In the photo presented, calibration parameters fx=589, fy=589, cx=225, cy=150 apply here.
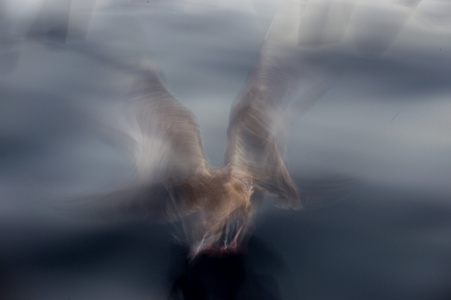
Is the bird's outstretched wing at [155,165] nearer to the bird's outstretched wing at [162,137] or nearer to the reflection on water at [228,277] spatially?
the bird's outstretched wing at [162,137]

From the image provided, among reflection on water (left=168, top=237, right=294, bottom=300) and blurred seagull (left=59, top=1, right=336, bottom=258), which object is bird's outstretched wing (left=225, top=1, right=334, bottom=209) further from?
reflection on water (left=168, top=237, right=294, bottom=300)

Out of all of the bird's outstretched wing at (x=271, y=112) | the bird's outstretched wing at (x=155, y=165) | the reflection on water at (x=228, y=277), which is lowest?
the reflection on water at (x=228, y=277)

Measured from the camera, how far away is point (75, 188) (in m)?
1.33

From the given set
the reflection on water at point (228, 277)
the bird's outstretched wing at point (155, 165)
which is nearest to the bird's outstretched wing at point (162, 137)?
the bird's outstretched wing at point (155, 165)

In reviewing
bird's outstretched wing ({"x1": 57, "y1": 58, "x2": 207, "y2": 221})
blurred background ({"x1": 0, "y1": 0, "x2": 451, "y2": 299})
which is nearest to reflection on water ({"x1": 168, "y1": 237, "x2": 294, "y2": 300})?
blurred background ({"x1": 0, "y1": 0, "x2": 451, "y2": 299})

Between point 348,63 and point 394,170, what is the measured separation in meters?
0.65

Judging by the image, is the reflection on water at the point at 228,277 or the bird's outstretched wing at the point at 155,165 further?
the bird's outstretched wing at the point at 155,165

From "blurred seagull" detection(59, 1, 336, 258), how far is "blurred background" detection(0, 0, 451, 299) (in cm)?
4

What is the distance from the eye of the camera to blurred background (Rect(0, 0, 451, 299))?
1.09m

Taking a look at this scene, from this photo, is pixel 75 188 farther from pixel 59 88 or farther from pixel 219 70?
pixel 219 70

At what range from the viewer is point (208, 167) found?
4.03ft

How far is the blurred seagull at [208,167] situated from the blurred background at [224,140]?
1.6 inches

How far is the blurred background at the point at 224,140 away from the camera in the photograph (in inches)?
42.8

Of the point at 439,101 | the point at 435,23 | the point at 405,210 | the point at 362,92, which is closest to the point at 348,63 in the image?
the point at 362,92
